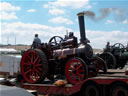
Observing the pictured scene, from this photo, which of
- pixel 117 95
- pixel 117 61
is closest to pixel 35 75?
pixel 117 95

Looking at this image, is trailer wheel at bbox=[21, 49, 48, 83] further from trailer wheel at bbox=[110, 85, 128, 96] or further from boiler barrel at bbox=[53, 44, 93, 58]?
trailer wheel at bbox=[110, 85, 128, 96]

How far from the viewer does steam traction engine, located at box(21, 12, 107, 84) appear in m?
7.01

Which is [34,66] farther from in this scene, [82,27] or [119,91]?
[119,91]

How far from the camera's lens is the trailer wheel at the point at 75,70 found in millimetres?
6770

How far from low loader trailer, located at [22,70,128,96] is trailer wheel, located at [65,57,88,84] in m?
0.49

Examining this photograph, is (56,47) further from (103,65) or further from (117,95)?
(117,95)

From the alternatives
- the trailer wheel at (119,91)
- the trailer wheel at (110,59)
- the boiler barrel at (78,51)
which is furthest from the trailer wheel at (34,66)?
the trailer wheel at (110,59)

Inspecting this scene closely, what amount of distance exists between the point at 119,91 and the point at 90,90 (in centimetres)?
88

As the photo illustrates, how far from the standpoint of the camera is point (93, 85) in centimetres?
598

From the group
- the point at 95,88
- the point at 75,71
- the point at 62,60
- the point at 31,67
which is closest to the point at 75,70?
the point at 75,71

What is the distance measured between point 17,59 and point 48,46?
8.65 m

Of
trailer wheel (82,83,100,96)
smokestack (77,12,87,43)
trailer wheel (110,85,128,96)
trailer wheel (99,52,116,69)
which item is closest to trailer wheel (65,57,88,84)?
trailer wheel (82,83,100,96)

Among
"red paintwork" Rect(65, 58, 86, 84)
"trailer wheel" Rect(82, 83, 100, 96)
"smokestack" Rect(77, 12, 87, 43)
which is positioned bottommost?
"trailer wheel" Rect(82, 83, 100, 96)

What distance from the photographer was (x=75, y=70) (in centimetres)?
695
